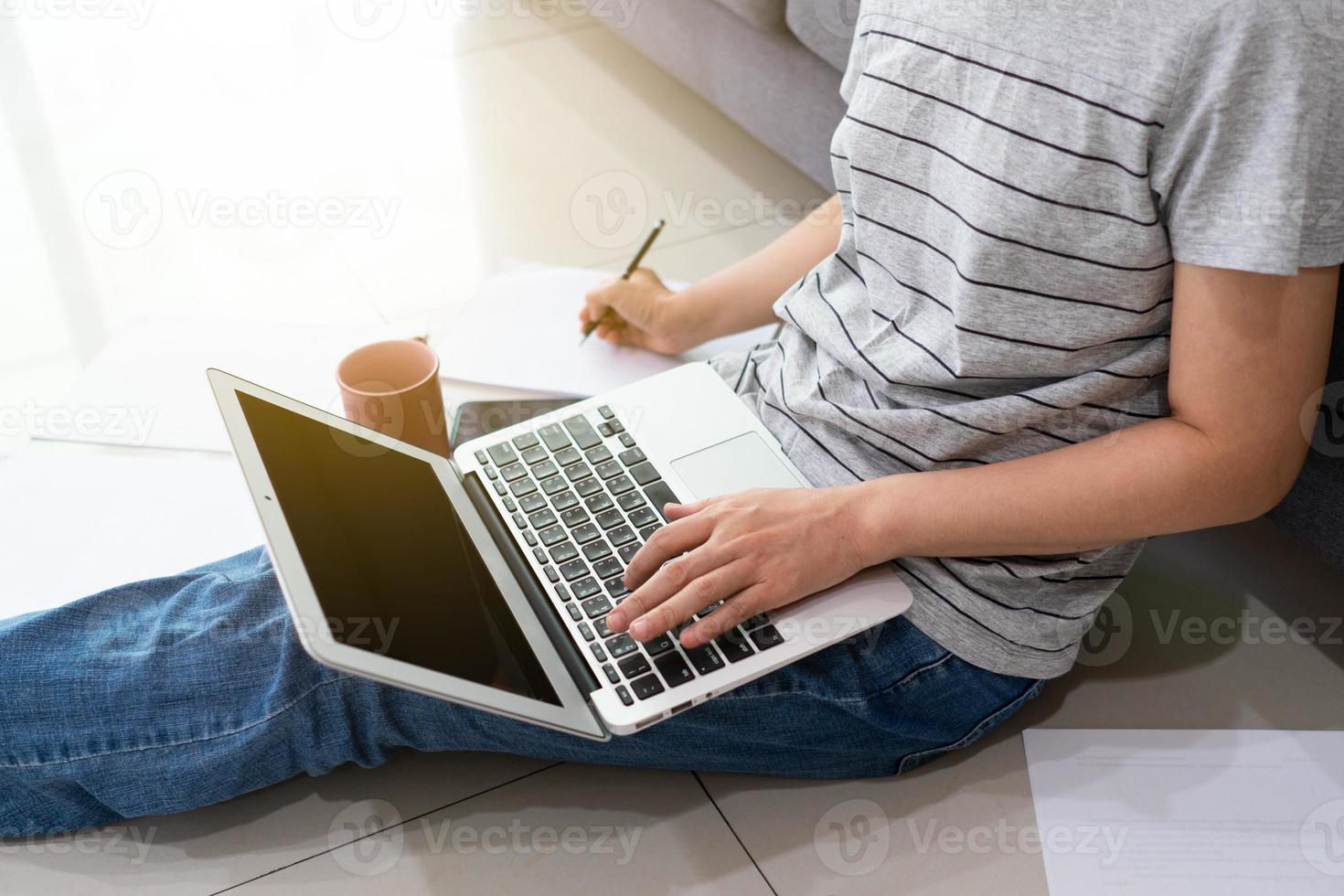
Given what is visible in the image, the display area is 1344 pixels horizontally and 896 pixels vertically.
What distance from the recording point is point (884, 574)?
78 centimetres

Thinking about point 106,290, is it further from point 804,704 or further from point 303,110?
point 804,704

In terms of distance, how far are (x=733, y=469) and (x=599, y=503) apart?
10cm

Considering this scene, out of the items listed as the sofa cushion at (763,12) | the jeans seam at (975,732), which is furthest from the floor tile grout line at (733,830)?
the sofa cushion at (763,12)

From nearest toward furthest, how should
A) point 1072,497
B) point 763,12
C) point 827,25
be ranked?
point 1072,497 → point 827,25 → point 763,12

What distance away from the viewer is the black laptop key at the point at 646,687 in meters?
0.70

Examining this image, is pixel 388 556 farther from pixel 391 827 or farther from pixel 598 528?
pixel 391 827

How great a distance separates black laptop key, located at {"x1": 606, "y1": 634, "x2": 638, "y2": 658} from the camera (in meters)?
0.73

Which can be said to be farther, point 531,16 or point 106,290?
point 531,16

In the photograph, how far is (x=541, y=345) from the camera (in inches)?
47.8

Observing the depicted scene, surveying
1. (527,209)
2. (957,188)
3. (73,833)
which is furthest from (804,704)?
(527,209)

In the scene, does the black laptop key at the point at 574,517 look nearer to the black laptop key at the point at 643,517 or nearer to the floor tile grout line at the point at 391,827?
the black laptop key at the point at 643,517

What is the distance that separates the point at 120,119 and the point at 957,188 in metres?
1.65

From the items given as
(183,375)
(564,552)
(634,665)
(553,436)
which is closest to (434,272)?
(183,375)

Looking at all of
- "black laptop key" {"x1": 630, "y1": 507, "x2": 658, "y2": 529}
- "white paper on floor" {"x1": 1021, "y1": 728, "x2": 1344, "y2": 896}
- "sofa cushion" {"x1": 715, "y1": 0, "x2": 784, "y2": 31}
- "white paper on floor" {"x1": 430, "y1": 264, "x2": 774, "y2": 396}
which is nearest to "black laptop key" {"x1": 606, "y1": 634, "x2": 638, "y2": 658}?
"black laptop key" {"x1": 630, "y1": 507, "x2": 658, "y2": 529}
